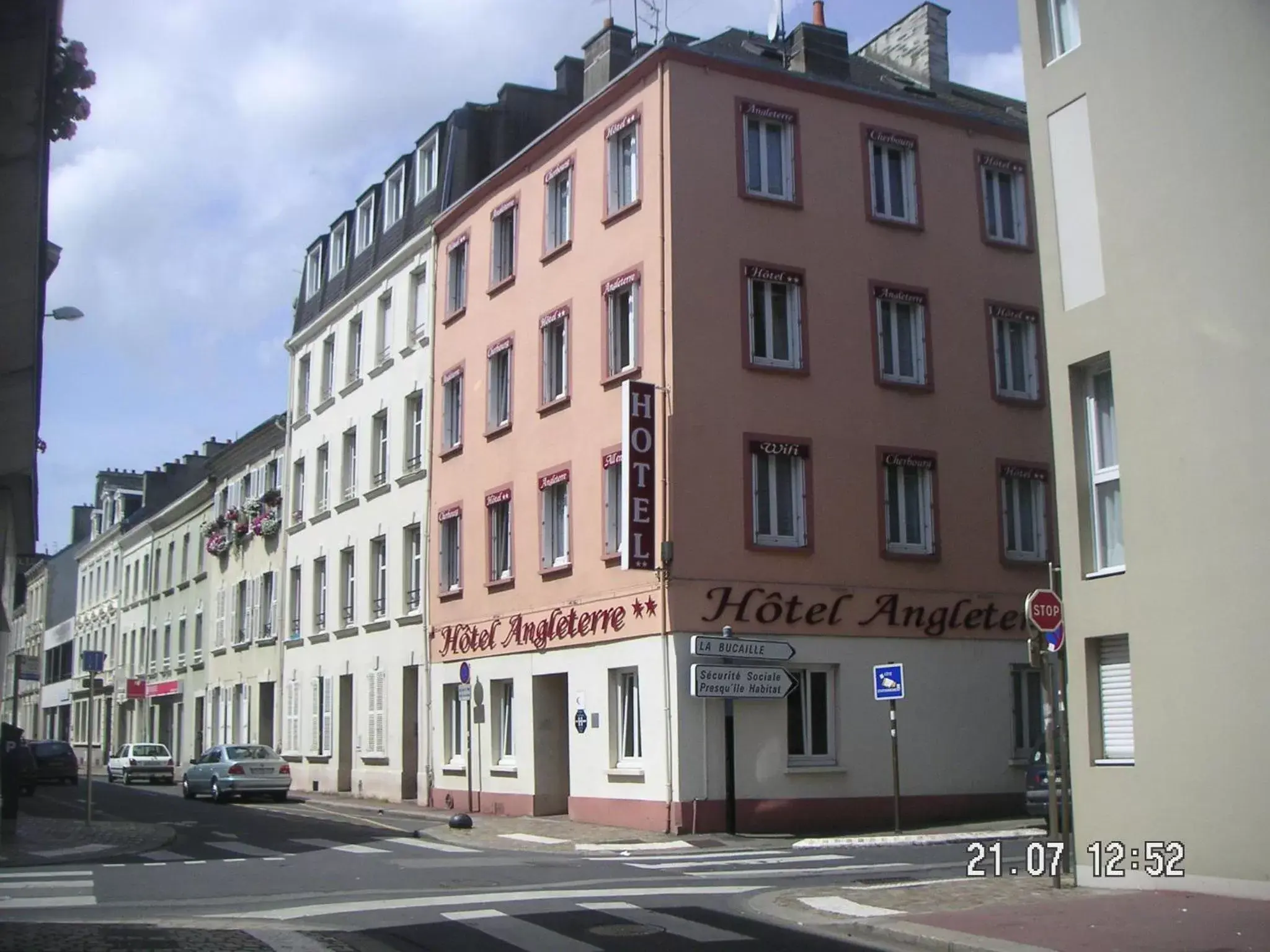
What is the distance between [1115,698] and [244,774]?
82.8 ft

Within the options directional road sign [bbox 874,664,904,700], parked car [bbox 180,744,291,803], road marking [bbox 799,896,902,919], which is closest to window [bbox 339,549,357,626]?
parked car [bbox 180,744,291,803]

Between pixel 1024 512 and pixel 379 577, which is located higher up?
pixel 1024 512

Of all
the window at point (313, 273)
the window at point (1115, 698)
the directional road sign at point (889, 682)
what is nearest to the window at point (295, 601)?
the window at point (313, 273)

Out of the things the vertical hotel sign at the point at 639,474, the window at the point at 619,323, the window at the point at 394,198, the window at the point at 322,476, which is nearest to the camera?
the vertical hotel sign at the point at 639,474

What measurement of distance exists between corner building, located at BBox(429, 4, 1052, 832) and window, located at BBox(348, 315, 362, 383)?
9818mm

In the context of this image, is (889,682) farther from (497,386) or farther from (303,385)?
(303,385)

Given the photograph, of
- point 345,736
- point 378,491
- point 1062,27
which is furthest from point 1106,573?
point 345,736

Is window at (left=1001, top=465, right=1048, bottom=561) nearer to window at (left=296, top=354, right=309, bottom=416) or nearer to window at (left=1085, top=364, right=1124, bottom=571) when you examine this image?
window at (left=1085, top=364, right=1124, bottom=571)

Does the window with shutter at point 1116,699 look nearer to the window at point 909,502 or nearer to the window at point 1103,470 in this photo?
the window at point 1103,470

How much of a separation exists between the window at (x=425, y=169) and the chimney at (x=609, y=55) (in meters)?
6.29

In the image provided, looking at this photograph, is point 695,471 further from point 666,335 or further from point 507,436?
point 507,436

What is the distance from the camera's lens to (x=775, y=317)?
977 inches

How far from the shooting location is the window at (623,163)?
25.1m

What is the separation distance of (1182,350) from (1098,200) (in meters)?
1.81
